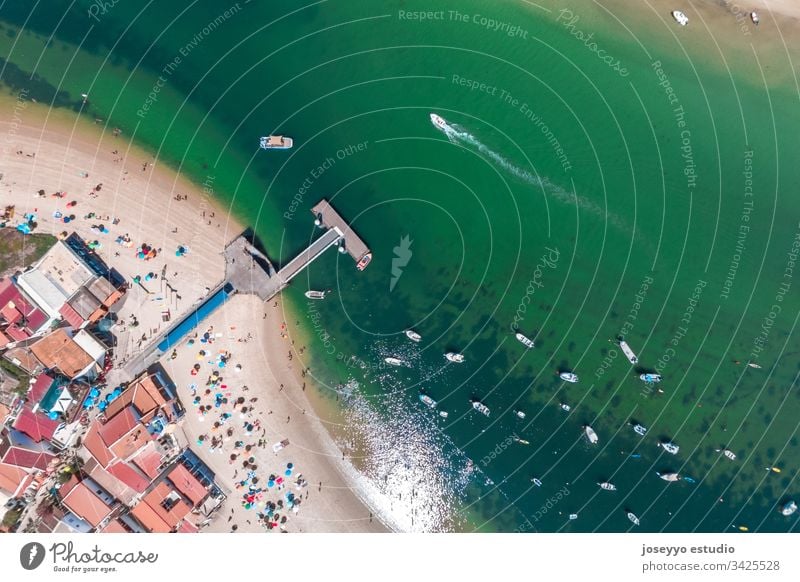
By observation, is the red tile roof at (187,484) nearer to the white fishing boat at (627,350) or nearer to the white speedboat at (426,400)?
the white speedboat at (426,400)

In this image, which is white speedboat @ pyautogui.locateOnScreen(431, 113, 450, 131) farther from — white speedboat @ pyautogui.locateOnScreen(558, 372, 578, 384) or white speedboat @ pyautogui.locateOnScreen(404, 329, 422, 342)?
white speedboat @ pyautogui.locateOnScreen(558, 372, 578, 384)

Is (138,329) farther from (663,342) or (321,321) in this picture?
(663,342)

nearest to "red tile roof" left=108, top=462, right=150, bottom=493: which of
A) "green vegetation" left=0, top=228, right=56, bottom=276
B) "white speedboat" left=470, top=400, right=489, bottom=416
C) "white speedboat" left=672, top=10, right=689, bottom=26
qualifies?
"green vegetation" left=0, top=228, right=56, bottom=276

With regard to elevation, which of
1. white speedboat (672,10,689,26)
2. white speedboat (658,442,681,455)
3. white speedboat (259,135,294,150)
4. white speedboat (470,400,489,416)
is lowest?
white speedboat (658,442,681,455)
